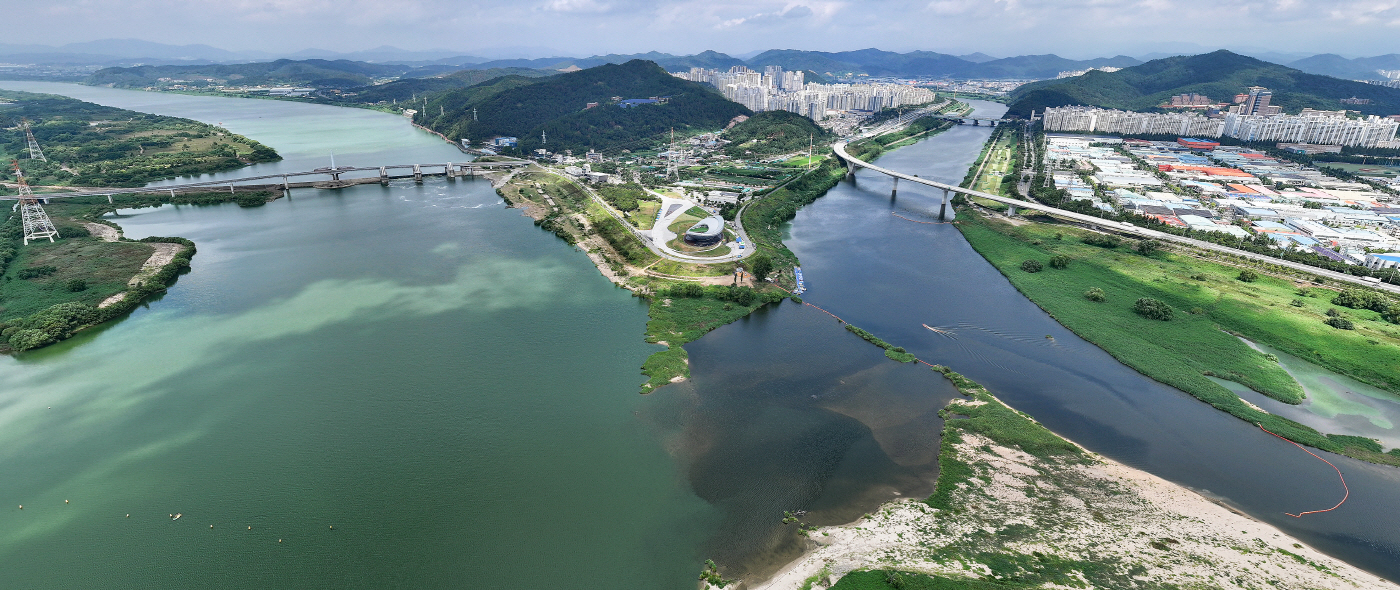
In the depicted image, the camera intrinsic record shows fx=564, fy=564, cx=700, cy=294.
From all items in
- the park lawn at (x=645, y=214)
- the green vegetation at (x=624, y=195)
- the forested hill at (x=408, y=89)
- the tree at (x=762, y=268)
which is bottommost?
the tree at (x=762, y=268)

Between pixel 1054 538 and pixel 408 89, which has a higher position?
pixel 408 89

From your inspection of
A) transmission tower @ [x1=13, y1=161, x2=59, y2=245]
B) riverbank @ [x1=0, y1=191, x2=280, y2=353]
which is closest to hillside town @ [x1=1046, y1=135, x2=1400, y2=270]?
riverbank @ [x1=0, y1=191, x2=280, y2=353]

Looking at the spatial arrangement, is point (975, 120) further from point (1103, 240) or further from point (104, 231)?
point (104, 231)

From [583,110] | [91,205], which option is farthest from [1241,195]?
[91,205]

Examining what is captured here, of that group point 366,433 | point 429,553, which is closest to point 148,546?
point 366,433

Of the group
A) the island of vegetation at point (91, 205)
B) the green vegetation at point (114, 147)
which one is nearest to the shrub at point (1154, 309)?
the island of vegetation at point (91, 205)

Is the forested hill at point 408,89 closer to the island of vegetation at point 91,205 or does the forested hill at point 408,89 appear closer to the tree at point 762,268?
the island of vegetation at point 91,205
